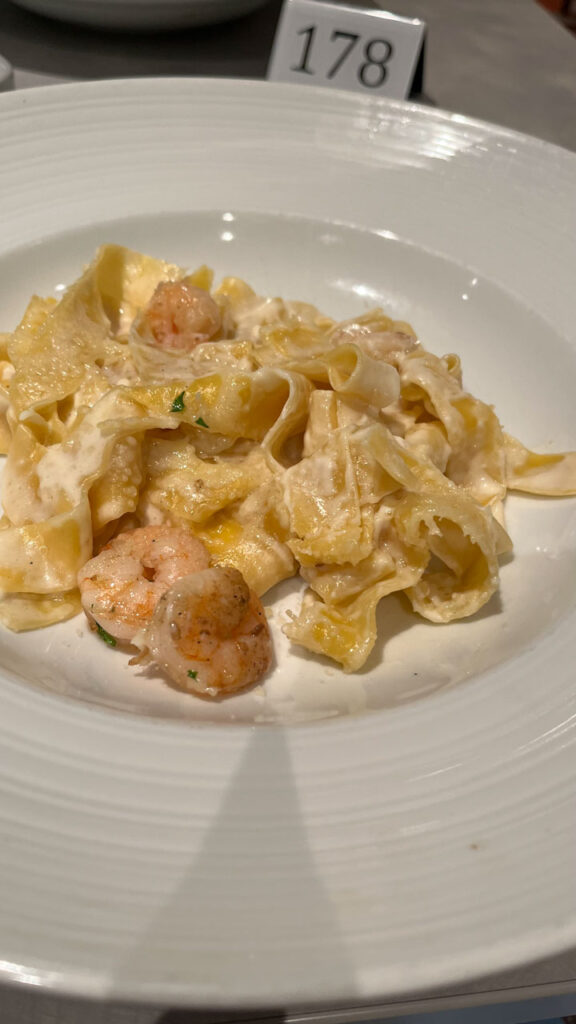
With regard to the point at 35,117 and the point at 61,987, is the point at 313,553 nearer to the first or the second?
the point at 61,987

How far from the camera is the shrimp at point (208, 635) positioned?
185cm

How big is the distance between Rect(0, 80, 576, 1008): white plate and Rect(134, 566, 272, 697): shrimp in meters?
0.10

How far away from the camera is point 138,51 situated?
4469 mm

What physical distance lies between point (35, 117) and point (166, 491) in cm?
192

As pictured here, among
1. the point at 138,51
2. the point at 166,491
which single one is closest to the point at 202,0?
the point at 138,51

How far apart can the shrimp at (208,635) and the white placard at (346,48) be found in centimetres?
Answer: 267

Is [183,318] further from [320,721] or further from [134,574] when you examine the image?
[320,721]

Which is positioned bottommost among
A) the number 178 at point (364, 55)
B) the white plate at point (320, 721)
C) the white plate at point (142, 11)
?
the white plate at point (320, 721)

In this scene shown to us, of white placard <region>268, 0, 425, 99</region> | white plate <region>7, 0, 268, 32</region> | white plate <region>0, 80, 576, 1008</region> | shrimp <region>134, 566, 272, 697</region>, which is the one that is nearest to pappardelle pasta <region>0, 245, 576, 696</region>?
shrimp <region>134, 566, 272, 697</region>

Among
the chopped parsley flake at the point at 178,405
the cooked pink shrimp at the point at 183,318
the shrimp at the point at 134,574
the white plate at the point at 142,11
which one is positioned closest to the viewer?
the shrimp at the point at 134,574

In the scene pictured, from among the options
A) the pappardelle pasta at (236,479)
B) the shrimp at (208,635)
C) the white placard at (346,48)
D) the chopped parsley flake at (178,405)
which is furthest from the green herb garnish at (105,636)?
the white placard at (346,48)

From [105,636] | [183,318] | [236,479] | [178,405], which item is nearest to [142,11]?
[183,318]

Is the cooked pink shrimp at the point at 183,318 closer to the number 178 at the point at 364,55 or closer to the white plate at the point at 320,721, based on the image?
the white plate at the point at 320,721

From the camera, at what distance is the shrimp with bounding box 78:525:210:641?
6.61 ft
